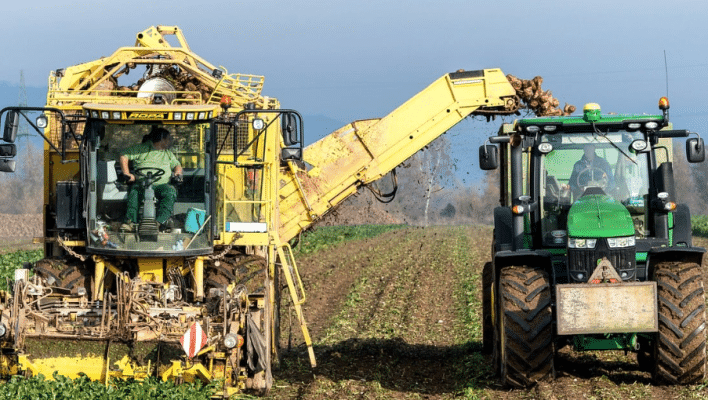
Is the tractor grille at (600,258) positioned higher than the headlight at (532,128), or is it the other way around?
the headlight at (532,128)

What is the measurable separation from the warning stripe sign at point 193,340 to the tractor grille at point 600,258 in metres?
3.53

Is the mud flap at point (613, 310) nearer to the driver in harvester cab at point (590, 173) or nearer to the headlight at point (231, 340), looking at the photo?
the driver in harvester cab at point (590, 173)

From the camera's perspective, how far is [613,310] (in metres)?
8.91

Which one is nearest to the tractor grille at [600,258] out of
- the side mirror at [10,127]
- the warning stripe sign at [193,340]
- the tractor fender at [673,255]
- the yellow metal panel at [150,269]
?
the tractor fender at [673,255]

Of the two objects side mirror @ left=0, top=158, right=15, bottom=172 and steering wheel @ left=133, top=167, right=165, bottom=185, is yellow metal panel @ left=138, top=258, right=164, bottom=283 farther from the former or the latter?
side mirror @ left=0, top=158, right=15, bottom=172

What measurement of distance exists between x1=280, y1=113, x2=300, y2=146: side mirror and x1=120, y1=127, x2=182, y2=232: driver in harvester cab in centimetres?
120

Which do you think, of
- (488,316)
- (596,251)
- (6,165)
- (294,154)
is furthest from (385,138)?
(6,165)

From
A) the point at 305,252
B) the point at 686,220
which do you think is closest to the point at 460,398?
the point at 686,220

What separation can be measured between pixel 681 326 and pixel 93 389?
5.34 meters

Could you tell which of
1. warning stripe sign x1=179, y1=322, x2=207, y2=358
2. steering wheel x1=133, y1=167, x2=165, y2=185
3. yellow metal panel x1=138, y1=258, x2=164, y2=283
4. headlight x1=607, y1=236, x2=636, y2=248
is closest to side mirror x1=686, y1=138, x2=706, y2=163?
headlight x1=607, y1=236, x2=636, y2=248

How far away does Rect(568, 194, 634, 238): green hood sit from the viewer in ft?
30.6

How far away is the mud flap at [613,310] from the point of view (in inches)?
351

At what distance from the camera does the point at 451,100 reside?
12.7 m

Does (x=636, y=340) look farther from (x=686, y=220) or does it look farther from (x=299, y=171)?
(x=299, y=171)
